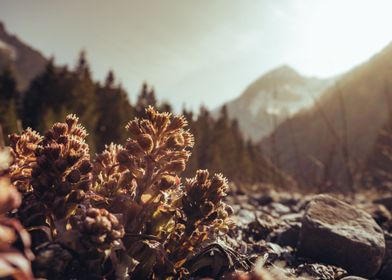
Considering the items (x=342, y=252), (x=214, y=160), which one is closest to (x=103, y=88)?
(x=214, y=160)

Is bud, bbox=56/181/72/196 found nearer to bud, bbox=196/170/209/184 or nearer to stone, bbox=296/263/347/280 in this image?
bud, bbox=196/170/209/184

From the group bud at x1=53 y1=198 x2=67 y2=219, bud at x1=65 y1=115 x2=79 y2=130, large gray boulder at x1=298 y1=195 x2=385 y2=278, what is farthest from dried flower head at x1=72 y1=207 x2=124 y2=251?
A: large gray boulder at x1=298 y1=195 x2=385 y2=278

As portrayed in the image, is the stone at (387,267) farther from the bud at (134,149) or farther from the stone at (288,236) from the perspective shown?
the bud at (134,149)

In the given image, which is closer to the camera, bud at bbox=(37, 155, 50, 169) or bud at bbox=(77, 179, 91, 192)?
bud at bbox=(37, 155, 50, 169)

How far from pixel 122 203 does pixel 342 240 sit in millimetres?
1893

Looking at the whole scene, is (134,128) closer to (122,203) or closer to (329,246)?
(122,203)

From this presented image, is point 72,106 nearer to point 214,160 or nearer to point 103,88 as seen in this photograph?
point 103,88

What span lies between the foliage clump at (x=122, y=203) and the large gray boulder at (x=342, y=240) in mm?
1185

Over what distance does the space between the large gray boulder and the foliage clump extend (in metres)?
1.19

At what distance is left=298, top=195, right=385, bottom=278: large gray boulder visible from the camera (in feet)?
9.40

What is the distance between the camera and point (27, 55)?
652 ft

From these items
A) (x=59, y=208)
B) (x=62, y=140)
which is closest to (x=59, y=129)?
(x=62, y=140)

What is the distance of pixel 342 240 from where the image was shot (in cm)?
292

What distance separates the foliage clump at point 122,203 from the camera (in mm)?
1515
